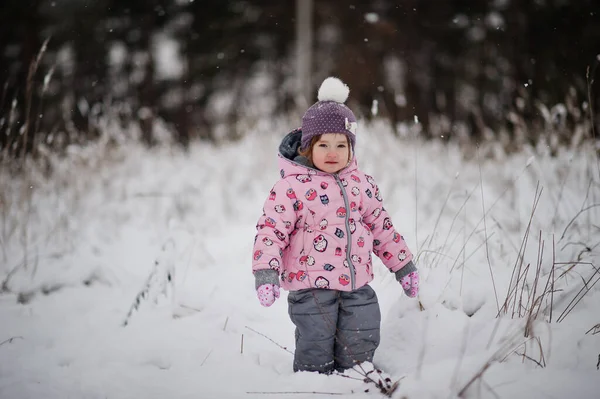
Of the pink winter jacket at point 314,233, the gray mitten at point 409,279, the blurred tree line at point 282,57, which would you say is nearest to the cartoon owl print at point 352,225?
the pink winter jacket at point 314,233

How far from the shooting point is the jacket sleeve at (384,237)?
6.50 ft

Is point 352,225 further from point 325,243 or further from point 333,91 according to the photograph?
point 333,91

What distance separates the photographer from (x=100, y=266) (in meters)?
3.01

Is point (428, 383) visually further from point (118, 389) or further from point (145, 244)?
point (145, 244)

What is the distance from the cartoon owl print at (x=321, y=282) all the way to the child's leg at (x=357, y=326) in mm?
135

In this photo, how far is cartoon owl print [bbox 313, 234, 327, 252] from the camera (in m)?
1.81

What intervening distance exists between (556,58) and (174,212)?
25.2 feet

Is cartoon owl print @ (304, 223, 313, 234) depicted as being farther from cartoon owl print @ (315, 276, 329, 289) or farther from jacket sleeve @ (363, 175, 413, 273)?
jacket sleeve @ (363, 175, 413, 273)

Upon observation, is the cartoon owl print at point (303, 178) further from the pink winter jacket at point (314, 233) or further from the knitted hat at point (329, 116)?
the knitted hat at point (329, 116)

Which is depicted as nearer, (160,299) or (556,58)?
(160,299)

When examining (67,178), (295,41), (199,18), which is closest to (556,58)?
(295,41)

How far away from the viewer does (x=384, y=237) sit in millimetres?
2006

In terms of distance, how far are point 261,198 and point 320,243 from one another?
9.55ft

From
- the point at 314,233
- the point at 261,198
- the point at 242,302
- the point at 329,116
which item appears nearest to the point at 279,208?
the point at 314,233
